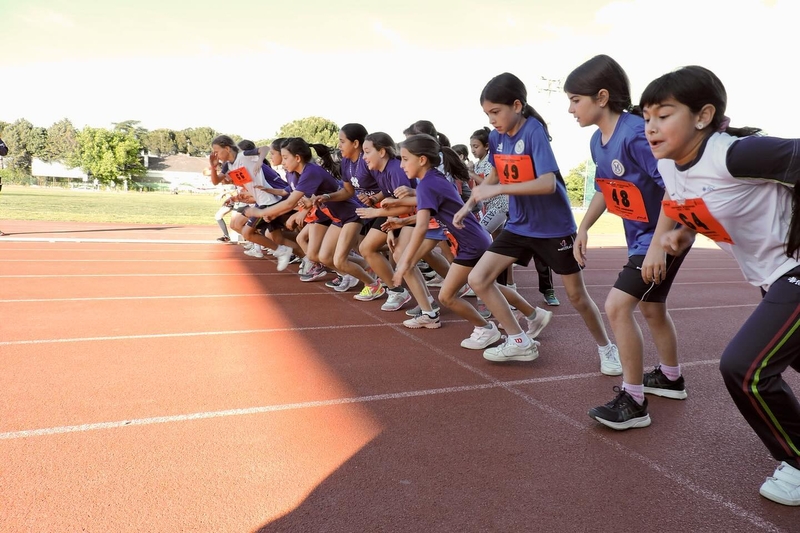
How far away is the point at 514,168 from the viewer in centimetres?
373

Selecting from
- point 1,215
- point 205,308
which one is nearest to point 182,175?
point 1,215

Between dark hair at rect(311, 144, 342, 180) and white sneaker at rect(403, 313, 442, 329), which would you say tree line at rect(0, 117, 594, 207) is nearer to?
dark hair at rect(311, 144, 342, 180)

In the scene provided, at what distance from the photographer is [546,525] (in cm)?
205

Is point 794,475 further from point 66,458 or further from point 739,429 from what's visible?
point 66,458

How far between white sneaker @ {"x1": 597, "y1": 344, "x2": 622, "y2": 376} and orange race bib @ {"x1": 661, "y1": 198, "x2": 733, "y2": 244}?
1669 mm

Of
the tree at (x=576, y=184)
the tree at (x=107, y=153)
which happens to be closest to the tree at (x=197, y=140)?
the tree at (x=107, y=153)

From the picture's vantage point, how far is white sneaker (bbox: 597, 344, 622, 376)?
386 centimetres

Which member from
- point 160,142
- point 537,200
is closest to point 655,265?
point 537,200

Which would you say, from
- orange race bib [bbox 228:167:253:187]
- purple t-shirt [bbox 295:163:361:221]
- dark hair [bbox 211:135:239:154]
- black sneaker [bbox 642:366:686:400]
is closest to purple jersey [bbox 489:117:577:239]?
black sneaker [bbox 642:366:686:400]

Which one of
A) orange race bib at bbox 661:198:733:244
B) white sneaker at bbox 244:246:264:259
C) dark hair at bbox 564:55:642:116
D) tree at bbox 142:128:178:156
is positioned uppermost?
tree at bbox 142:128:178:156

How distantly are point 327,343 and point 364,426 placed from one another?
65.7 inches

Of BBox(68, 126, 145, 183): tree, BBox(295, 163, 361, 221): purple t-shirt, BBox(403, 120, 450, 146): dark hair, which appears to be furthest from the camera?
BBox(68, 126, 145, 183): tree

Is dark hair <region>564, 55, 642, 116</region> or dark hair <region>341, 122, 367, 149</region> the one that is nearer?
dark hair <region>564, 55, 642, 116</region>

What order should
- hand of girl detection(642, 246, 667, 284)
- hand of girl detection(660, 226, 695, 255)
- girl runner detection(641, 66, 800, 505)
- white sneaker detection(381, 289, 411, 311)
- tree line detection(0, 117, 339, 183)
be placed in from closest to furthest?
girl runner detection(641, 66, 800, 505) → hand of girl detection(660, 226, 695, 255) → hand of girl detection(642, 246, 667, 284) → white sneaker detection(381, 289, 411, 311) → tree line detection(0, 117, 339, 183)
